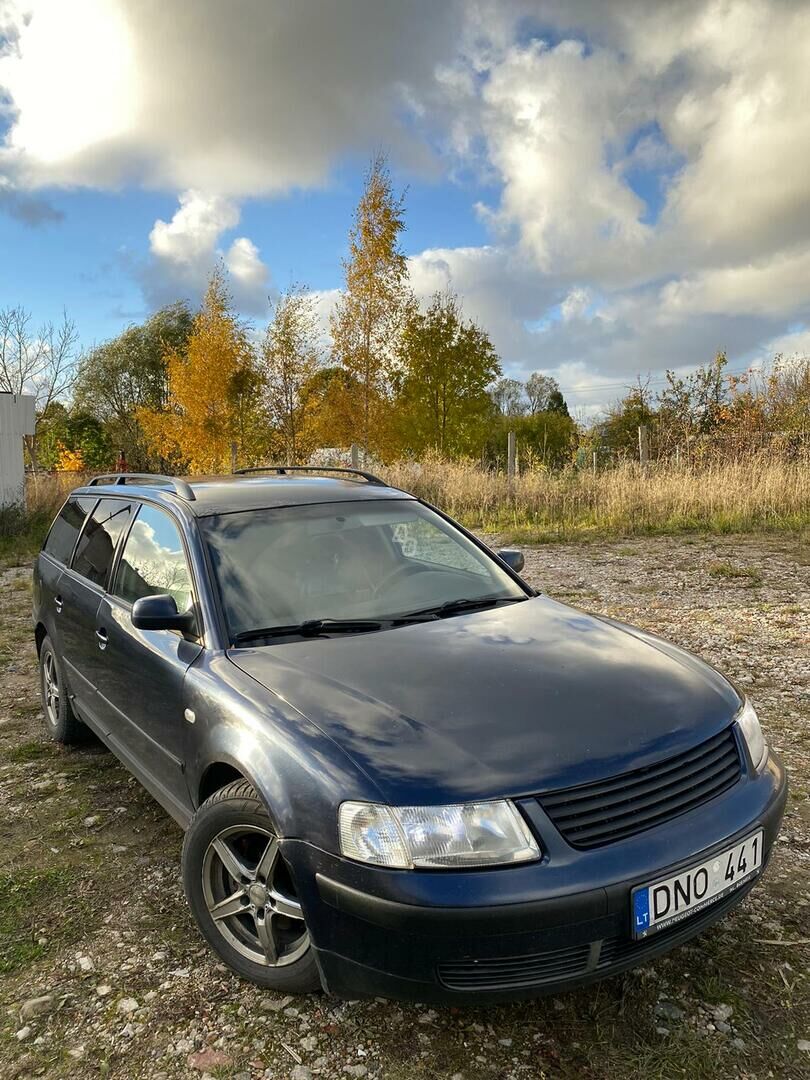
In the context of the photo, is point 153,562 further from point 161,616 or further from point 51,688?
point 51,688

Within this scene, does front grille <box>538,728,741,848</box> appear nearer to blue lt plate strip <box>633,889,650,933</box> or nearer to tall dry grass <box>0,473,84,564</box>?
blue lt plate strip <box>633,889,650,933</box>

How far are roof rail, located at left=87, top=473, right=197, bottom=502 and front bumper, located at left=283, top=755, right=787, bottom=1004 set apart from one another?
190cm

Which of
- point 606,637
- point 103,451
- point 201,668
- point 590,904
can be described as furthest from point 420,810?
point 103,451

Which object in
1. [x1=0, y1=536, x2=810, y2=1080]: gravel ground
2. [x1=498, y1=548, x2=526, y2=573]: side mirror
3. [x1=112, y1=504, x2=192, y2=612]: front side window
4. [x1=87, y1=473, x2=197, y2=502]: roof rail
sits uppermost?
[x1=87, y1=473, x2=197, y2=502]: roof rail

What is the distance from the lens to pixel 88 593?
152 inches

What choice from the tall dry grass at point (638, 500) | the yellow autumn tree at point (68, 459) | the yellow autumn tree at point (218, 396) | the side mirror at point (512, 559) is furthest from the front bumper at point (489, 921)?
the yellow autumn tree at point (68, 459)

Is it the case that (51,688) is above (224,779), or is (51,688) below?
below

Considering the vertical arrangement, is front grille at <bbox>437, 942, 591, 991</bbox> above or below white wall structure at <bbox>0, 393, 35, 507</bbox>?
below

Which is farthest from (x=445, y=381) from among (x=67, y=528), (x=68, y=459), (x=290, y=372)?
(x=68, y=459)

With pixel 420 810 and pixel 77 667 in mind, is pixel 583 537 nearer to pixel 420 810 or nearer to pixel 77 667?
pixel 77 667

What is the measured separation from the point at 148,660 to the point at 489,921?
5.74 feet

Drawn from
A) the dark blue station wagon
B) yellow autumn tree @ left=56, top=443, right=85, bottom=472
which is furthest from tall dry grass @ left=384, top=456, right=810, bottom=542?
yellow autumn tree @ left=56, top=443, right=85, bottom=472

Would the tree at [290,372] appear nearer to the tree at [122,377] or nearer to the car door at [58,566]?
the car door at [58,566]

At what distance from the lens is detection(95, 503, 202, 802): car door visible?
279 cm
